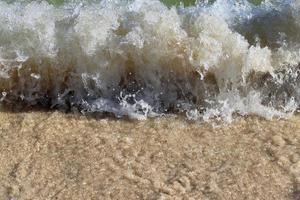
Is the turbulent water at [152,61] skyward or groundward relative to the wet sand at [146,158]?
skyward

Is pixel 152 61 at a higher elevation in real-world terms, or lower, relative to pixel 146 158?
higher

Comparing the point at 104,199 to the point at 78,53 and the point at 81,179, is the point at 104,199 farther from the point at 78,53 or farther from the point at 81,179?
the point at 78,53

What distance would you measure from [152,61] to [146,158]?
958mm

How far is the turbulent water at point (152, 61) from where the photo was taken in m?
4.44

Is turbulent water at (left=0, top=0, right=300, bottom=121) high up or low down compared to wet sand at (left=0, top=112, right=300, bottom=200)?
up

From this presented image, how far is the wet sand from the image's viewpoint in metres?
3.56

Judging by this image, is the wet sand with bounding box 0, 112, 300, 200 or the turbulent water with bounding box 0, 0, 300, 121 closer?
the wet sand with bounding box 0, 112, 300, 200

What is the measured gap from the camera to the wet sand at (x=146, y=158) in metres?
3.56

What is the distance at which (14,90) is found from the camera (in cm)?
466

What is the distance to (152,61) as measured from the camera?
456 centimetres

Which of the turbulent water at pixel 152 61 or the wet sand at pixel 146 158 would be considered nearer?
the wet sand at pixel 146 158

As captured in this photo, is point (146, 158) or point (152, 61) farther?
point (152, 61)

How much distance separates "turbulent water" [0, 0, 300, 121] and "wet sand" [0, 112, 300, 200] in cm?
19

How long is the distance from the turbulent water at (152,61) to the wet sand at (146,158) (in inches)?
7.6
